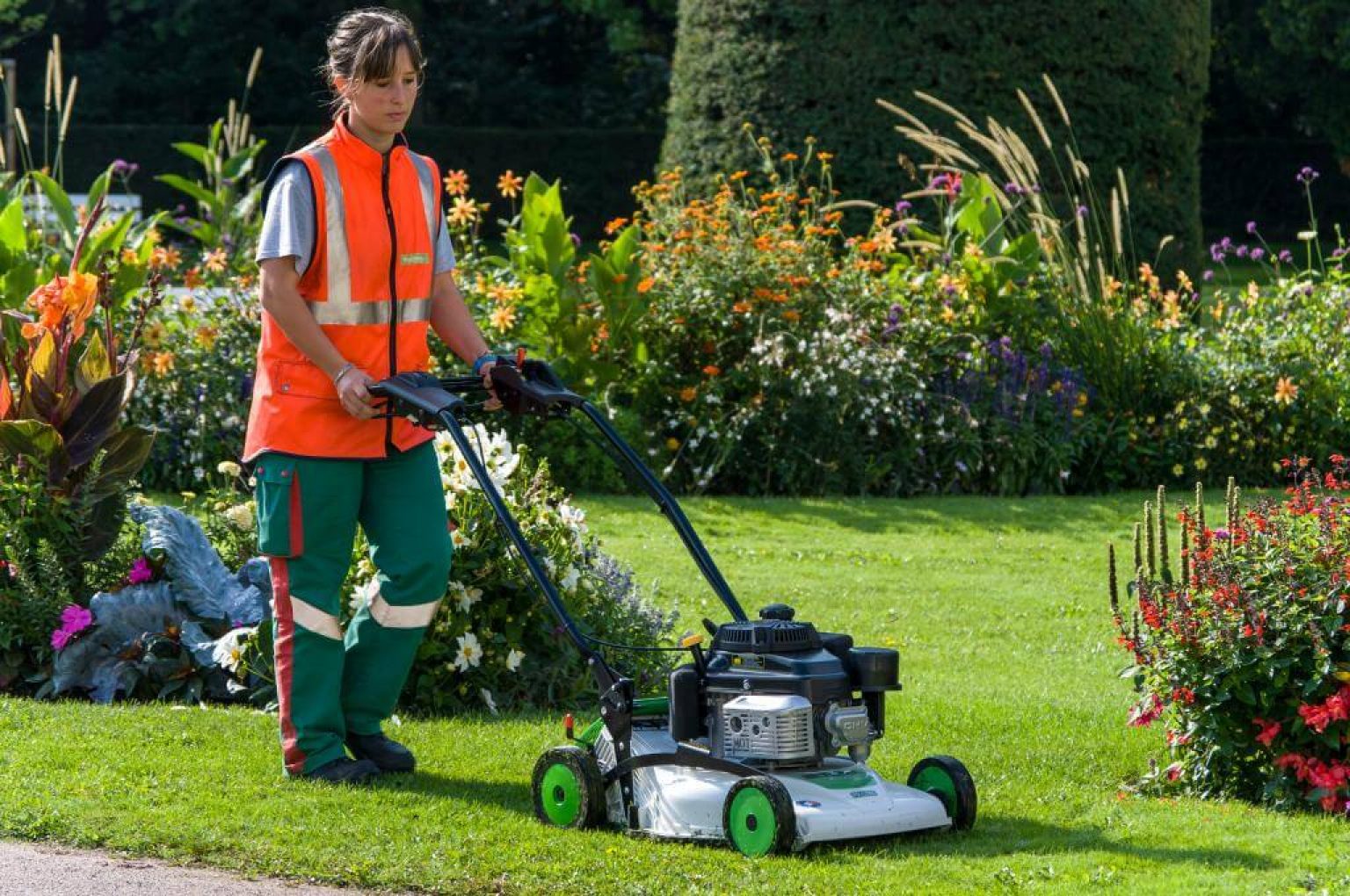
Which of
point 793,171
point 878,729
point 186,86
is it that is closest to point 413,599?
point 878,729

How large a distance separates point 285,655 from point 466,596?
102 centimetres

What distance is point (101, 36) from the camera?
35562 millimetres

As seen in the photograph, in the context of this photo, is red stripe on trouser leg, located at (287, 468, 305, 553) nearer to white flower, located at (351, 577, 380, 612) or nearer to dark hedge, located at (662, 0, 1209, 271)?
white flower, located at (351, 577, 380, 612)

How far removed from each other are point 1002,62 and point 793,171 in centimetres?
169

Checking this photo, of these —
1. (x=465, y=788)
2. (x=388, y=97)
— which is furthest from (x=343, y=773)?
(x=388, y=97)

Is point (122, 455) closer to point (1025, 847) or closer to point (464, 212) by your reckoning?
point (1025, 847)

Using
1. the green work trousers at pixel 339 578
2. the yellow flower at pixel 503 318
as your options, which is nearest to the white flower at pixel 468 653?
the green work trousers at pixel 339 578

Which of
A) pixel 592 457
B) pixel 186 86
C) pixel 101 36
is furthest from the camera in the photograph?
pixel 101 36

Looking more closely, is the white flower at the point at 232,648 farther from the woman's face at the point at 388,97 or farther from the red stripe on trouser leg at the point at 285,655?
the woman's face at the point at 388,97

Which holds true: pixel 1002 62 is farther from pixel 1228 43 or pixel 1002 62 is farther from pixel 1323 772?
pixel 1228 43

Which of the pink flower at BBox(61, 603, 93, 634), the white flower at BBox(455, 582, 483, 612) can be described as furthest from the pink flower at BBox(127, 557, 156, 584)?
the white flower at BBox(455, 582, 483, 612)

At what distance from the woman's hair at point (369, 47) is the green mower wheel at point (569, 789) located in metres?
1.82

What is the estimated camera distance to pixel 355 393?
5.16 metres

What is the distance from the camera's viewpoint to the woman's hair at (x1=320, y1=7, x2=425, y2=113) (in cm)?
524
